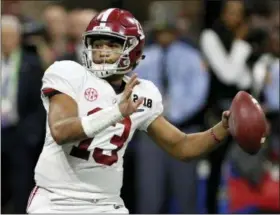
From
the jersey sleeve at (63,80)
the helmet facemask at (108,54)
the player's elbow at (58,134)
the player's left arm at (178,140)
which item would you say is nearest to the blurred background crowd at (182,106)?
the player's left arm at (178,140)

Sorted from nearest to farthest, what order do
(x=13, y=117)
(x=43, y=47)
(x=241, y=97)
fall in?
(x=241, y=97)
(x=13, y=117)
(x=43, y=47)

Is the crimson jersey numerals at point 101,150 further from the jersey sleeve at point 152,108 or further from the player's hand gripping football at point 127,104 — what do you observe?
the player's hand gripping football at point 127,104

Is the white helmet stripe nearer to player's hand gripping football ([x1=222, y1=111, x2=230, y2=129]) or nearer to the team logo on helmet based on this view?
the team logo on helmet

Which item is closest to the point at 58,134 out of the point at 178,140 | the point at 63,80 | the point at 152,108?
the point at 63,80

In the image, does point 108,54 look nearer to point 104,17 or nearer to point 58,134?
point 104,17

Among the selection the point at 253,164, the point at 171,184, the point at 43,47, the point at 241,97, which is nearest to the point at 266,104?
the point at 253,164

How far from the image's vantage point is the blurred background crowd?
6.63 metres

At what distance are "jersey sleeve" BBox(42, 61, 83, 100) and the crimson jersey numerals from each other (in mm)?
141

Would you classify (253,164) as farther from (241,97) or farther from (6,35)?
(241,97)

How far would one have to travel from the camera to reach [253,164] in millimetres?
6766

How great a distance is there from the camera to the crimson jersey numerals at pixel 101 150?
412cm

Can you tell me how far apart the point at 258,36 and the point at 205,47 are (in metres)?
0.47

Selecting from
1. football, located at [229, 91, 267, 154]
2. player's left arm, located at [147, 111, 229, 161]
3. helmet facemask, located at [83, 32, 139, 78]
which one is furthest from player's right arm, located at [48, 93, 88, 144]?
football, located at [229, 91, 267, 154]

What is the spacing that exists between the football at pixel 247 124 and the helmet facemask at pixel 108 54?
56 cm
